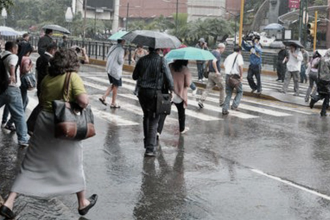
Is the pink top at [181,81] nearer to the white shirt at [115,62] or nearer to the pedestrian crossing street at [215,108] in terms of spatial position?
the pedestrian crossing street at [215,108]

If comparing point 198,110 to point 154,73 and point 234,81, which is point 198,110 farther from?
point 154,73

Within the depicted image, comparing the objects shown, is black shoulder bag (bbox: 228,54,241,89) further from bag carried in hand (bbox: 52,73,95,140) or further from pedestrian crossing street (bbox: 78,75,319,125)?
bag carried in hand (bbox: 52,73,95,140)

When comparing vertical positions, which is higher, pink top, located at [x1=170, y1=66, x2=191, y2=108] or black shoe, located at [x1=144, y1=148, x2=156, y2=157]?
pink top, located at [x1=170, y1=66, x2=191, y2=108]

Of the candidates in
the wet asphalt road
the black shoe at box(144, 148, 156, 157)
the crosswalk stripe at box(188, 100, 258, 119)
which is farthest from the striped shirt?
the crosswalk stripe at box(188, 100, 258, 119)

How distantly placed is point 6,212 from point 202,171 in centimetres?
323

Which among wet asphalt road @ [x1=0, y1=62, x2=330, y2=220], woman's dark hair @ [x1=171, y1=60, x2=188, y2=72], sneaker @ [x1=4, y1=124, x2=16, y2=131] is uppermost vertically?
woman's dark hair @ [x1=171, y1=60, x2=188, y2=72]

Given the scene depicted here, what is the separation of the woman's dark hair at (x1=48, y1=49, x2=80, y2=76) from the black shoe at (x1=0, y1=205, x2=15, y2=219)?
4.38ft

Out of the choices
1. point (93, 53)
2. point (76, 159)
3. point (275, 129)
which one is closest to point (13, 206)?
point (76, 159)

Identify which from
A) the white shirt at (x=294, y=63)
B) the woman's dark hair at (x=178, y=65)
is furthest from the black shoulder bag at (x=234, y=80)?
the white shirt at (x=294, y=63)

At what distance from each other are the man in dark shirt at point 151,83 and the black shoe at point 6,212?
3403 millimetres

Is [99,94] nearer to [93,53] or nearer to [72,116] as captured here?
[72,116]

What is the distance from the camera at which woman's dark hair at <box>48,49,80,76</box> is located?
17.9ft

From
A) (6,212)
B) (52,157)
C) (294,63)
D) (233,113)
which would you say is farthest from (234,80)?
(6,212)

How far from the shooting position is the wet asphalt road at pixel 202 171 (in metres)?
6.08
